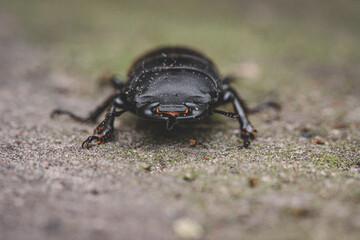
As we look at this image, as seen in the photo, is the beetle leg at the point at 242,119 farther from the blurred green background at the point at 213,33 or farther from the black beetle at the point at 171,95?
the blurred green background at the point at 213,33

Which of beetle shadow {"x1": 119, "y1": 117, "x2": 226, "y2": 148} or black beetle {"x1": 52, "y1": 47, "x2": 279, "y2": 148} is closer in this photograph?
black beetle {"x1": 52, "y1": 47, "x2": 279, "y2": 148}

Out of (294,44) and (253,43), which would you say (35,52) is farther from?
(294,44)

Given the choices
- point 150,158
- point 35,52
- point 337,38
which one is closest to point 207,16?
point 337,38

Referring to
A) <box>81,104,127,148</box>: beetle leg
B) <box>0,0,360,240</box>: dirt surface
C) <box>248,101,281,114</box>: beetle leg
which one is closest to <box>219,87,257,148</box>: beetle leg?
<box>0,0,360,240</box>: dirt surface

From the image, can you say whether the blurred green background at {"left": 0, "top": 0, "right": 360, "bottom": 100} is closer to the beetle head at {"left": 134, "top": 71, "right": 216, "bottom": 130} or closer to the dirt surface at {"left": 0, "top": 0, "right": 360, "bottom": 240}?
the dirt surface at {"left": 0, "top": 0, "right": 360, "bottom": 240}

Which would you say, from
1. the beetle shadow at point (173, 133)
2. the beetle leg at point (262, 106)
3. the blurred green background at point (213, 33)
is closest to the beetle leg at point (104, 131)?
the beetle shadow at point (173, 133)

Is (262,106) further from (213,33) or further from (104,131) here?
(213,33)
